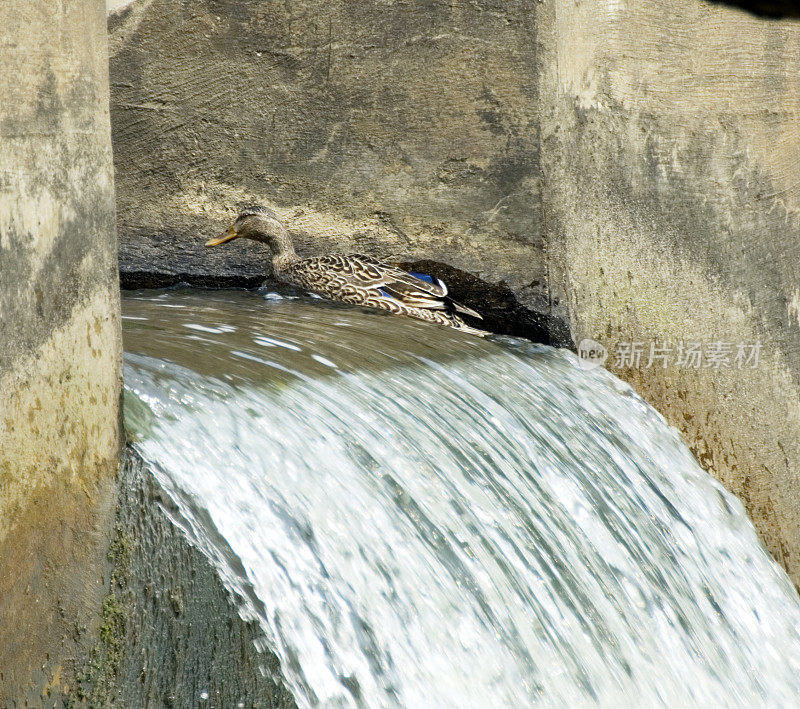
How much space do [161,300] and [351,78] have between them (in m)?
1.26

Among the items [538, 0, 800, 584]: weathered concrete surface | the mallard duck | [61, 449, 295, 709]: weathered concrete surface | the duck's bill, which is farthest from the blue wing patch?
[61, 449, 295, 709]: weathered concrete surface

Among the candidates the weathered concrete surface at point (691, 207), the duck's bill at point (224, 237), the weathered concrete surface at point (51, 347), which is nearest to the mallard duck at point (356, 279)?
the duck's bill at point (224, 237)

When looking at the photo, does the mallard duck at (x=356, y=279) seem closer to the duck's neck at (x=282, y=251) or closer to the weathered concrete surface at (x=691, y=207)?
the duck's neck at (x=282, y=251)

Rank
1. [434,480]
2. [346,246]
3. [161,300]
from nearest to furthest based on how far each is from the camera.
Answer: [434,480] → [161,300] → [346,246]

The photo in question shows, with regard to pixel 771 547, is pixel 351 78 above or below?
above

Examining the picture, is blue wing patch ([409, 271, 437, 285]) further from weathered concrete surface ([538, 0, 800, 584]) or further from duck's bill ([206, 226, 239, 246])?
duck's bill ([206, 226, 239, 246])

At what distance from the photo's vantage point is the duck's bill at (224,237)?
203 inches

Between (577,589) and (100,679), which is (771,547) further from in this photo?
(100,679)

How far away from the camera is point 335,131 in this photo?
16.6 feet

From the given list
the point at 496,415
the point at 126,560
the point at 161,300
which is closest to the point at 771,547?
the point at 496,415

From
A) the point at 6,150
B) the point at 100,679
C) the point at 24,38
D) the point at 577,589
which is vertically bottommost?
the point at 577,589

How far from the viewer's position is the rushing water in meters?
2.53

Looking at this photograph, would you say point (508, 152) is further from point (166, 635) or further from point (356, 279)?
point (166, 635)

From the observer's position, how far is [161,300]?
479 cm
